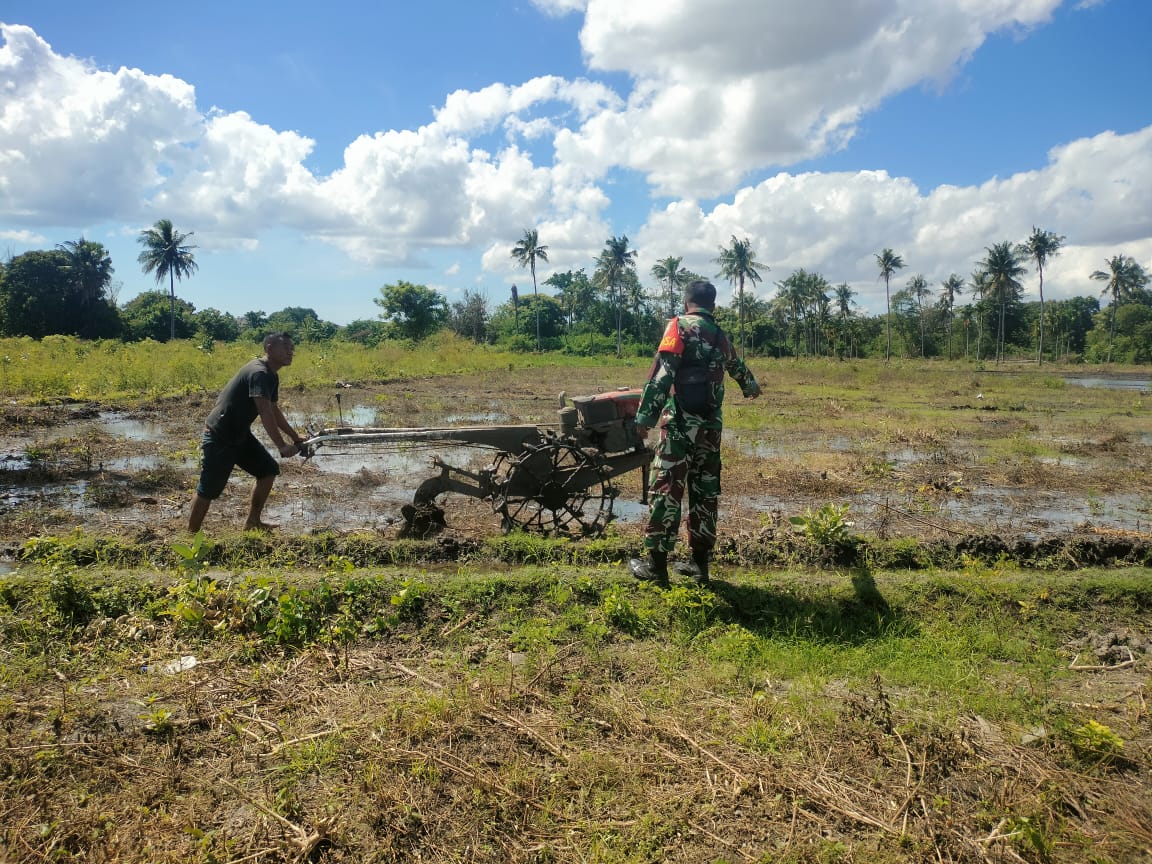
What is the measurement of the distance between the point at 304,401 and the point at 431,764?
1840 centimetres

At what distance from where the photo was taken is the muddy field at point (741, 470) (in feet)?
24.8

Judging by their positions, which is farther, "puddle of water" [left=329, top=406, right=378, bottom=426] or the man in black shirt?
"puddle of water" [left=329, top=406, right=378, bottom=426]

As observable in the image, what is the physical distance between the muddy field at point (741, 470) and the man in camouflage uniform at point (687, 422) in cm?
231

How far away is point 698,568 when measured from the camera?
4777 millimetres

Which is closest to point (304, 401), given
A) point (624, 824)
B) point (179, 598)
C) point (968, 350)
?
point (179, 598)

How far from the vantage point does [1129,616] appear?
456 cm

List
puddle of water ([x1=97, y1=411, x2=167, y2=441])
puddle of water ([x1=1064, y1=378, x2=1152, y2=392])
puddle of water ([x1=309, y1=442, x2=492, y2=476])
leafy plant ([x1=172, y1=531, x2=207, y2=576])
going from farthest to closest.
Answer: puddle of water ([x1=1064, y1=378, x2=1152, y2=392])
puddle of water ([x1=97, y1=411, x2=167, y2=441])
puddle of water ([x1=309, y1=442, x2=492, y2=476])
leafy plant ([x1=172, y1=531, x2=207, y2=576])

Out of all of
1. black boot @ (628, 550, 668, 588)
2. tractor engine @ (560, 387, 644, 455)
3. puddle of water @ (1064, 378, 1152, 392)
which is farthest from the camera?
puddle of water @ (1064, 378, 1152, 392)

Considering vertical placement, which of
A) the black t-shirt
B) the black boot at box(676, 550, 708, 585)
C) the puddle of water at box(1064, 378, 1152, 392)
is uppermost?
the black t-shirt

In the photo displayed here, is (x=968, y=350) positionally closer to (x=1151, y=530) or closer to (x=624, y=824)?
(x=1151, y=530)

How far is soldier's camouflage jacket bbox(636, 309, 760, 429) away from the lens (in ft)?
15.0

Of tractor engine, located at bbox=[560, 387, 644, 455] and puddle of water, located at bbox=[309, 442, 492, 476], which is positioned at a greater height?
tractor engine, located at bbox=[560, 387, 644, 455]

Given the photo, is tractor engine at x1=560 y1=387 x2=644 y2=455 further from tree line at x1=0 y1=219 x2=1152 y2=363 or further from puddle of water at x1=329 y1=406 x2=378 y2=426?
tree line at x1=0 y1=219 x2=1152 y2=363

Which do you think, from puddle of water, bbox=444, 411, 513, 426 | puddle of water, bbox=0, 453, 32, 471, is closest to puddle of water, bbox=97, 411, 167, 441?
puddle of water, bbox=0, 453, 32, 471
